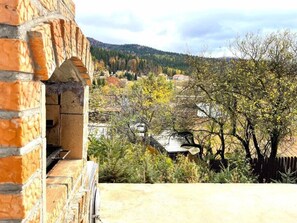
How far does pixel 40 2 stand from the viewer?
0.94m

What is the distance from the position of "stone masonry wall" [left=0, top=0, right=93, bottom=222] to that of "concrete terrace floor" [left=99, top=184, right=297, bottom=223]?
2.41 metres

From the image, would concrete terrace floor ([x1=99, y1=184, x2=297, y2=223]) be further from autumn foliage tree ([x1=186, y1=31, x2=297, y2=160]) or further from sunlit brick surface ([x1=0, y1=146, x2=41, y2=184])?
autumn foliage tree ([x1=186, y1=31, x2=297, y2=160])

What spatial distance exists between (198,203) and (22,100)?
3.17 meters

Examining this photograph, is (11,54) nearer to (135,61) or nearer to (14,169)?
(14,169)

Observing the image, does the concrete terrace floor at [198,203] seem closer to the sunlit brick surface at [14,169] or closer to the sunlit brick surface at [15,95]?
the sunlit brick surface at [14,169]

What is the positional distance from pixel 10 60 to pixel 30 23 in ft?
0.50

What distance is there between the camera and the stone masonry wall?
75 cm

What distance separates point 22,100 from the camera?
806 millimetres

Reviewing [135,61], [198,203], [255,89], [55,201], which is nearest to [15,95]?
[55,201]

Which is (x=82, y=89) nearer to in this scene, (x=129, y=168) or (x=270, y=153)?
(x=129, y=168)

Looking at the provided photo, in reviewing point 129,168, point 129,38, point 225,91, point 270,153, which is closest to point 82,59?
point 129,168

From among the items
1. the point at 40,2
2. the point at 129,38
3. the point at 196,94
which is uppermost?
the point at 129,38

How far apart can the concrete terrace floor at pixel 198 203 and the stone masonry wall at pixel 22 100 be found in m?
2.41

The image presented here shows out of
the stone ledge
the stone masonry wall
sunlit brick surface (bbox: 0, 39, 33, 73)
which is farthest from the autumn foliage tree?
sunlit brick surface (bbox: 0, 39, 33, 73)
